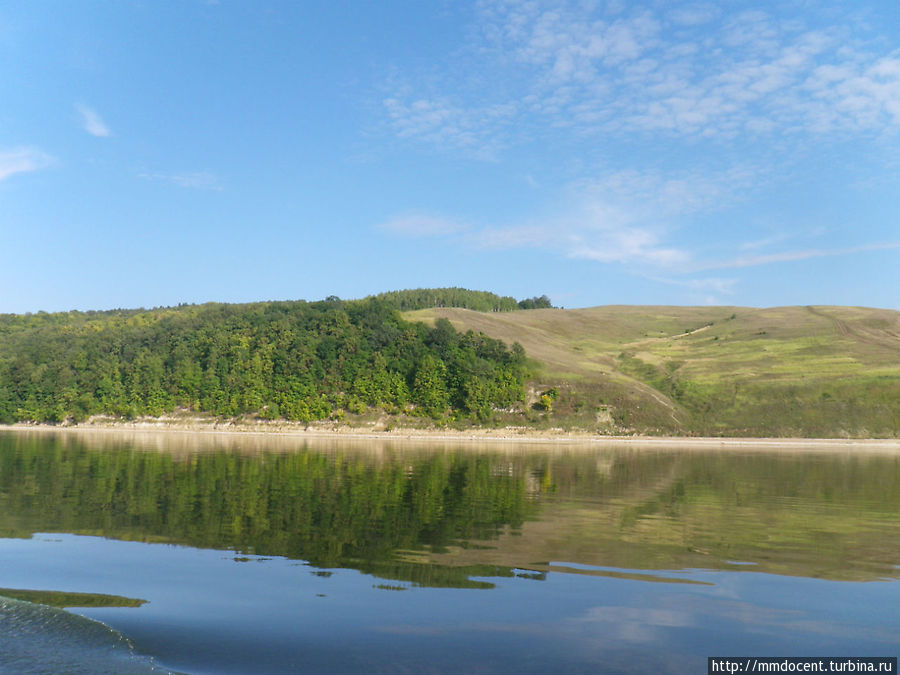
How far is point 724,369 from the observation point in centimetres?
13762

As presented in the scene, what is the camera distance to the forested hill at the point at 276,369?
4643 inches

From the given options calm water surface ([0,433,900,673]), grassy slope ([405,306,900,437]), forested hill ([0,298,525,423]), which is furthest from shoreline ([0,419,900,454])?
calm water surface ([0,433,900,673])

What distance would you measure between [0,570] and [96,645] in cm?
791

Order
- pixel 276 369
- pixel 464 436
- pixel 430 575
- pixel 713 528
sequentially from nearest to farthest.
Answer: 1. pixel 430 575
2. pixel 713 528
3. pixel 464 436
4. pixel 276 369

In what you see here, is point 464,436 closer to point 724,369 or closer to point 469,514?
point 724,369

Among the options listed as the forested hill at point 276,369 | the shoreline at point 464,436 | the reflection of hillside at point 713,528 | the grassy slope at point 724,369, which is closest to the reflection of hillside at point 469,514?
the reflection of hillside at point 713,528

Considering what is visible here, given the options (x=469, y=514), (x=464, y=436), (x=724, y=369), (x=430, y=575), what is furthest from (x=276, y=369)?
(x=430, y=575)

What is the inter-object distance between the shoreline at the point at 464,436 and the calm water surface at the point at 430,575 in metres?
61.5

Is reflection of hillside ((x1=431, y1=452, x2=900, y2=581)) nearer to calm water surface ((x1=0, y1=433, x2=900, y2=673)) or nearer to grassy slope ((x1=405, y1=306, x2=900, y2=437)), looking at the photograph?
calm water surface ((x1=0, y1=433, x2=900, y2=673))

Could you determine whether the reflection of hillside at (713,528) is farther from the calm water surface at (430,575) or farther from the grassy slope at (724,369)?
the grassy slope at (724,369)

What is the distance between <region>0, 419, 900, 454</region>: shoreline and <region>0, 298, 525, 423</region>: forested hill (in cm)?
407

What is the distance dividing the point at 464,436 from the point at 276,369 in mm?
44336

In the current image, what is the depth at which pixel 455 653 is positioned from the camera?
1216 centimetres

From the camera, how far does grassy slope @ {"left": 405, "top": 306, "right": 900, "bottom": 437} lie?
110m
